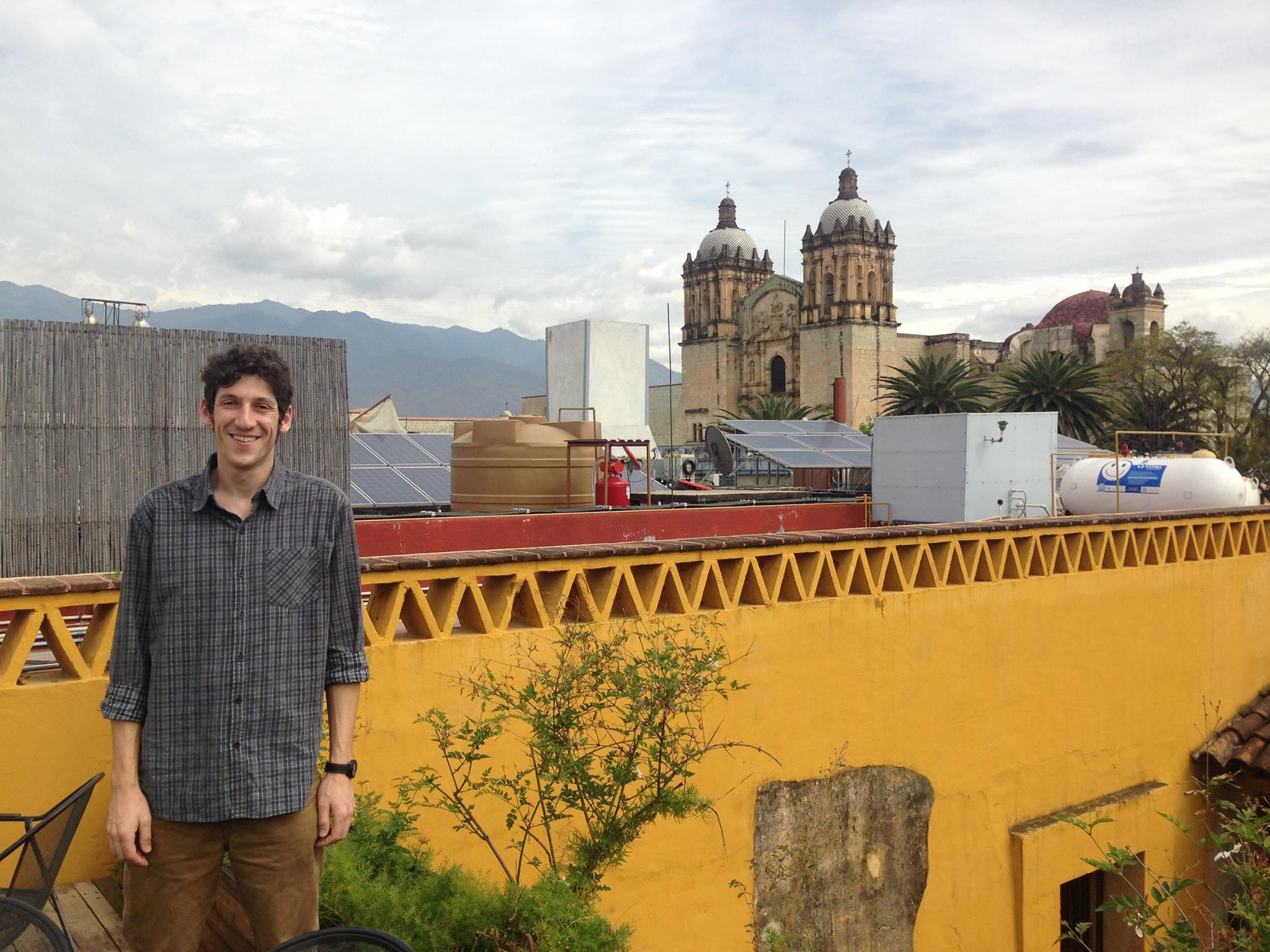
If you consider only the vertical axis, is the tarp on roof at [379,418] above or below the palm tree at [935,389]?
below

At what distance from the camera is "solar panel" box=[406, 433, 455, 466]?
16.0m

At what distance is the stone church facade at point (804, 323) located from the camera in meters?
73.1

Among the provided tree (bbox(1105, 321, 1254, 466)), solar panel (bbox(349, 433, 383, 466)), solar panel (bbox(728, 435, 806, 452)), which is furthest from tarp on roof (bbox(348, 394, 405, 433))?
tree (bbox(1105, 321, 1254, 466))

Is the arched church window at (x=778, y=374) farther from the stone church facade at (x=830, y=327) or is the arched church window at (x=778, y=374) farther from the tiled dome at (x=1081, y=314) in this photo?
the tiled dome at (x=1081, y=314)

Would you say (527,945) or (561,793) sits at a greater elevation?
(561,793)

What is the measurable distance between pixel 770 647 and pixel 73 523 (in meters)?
5.05

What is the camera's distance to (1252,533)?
40.3ft

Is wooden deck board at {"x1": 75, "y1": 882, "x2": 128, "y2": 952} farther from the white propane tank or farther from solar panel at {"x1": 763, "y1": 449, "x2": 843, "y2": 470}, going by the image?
solar panel at {"x1": 763, "y1": 449, "x2": 843, "y2": 470}

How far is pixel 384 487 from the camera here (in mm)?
13797

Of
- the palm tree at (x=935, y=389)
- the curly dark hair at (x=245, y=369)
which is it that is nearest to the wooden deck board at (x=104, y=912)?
the curly dark hair at (x=245, y=369)

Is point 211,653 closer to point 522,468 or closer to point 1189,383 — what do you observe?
point 522,468

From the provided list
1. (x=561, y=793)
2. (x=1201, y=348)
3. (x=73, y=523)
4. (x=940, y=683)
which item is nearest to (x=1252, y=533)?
(x=940, y=683)

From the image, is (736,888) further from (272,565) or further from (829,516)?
(829,516)

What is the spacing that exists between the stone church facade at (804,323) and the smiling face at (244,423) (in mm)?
67891
